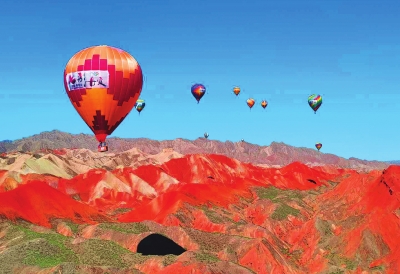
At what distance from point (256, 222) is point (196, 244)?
32.2 meters

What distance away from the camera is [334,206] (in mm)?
109062

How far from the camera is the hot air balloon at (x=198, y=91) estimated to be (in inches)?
4343

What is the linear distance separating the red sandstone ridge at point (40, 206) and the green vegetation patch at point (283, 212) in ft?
109

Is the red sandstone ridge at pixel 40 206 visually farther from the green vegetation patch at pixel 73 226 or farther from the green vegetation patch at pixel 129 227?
the green vegetation patch at pixel 129 227

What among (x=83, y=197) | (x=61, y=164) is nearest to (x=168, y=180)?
(x=83, y=197)

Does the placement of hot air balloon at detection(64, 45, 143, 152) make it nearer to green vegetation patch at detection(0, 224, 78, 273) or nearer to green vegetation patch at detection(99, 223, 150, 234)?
green vegetation patch at detection(0, 224, 78, 273)

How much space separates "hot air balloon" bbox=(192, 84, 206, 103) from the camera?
4343 inches

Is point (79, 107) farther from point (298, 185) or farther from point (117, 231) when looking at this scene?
point (298, 185)

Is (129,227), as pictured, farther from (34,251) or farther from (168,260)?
(34,251)

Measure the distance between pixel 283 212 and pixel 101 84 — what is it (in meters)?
66.0

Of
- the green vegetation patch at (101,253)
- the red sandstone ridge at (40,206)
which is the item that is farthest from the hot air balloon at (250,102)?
the green vegetation patch at (101,253)

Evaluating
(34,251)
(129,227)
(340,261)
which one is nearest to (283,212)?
(340,261)

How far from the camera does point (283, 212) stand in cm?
10406

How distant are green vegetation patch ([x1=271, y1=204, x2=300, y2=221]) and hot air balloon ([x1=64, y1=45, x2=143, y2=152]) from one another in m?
59.4
